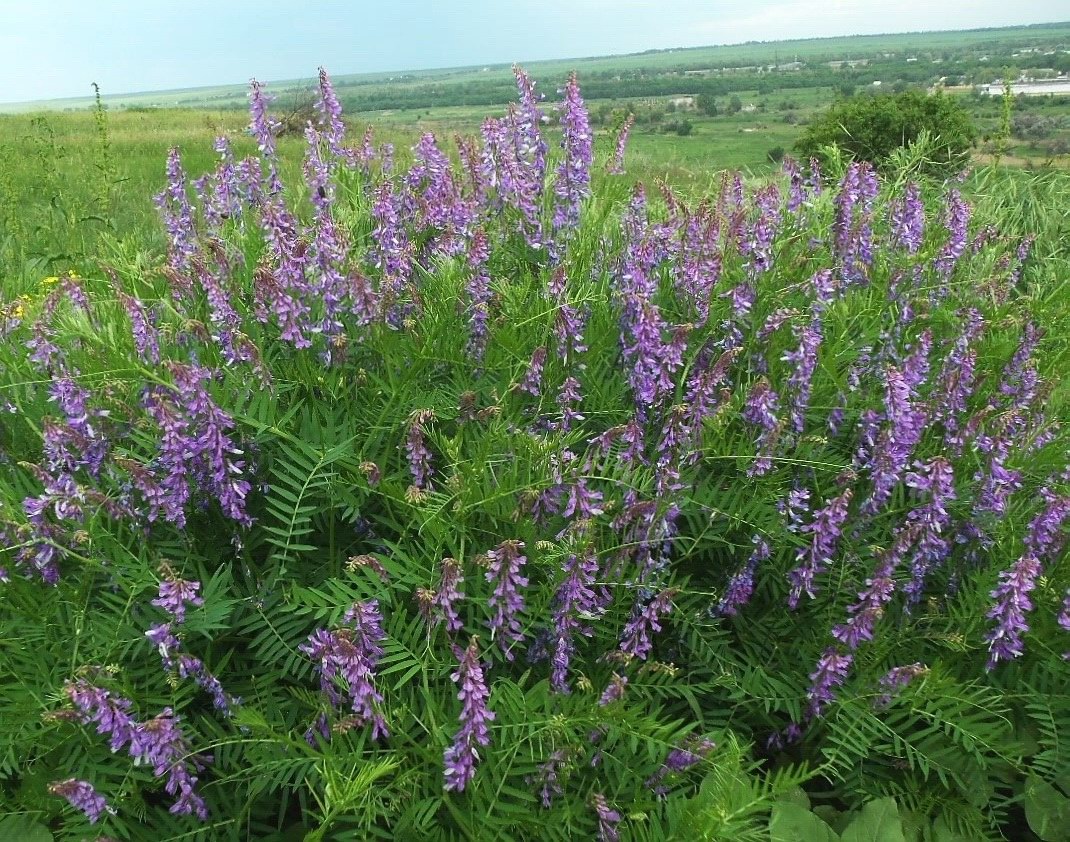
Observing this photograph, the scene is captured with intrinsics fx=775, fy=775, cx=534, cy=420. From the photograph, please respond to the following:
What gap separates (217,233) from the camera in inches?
117

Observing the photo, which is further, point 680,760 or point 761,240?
point 761,240

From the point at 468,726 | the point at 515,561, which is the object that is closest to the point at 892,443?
the point at 515,561

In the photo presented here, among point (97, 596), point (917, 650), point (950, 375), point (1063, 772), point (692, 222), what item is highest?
point (692, 222)

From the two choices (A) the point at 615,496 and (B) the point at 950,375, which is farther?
(B) the point at 950,375

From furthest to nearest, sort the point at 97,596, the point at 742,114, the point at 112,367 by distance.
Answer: the point at 742,114 → the point at 112,367 → the point at 97,596

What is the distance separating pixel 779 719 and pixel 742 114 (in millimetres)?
31331

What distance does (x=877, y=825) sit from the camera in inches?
71.3

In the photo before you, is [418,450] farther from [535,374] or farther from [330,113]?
[330,113]

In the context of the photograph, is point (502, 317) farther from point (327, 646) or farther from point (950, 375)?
point (950, 375)

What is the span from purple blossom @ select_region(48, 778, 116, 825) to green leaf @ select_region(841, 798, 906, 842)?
1.64 metres

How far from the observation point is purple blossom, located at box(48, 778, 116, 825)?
1515 mm

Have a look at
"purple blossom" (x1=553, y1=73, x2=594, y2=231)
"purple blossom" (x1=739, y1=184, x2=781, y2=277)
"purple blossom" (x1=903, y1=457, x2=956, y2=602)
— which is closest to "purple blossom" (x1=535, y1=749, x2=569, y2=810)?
"purple blossom" (x1=903, y1=457, x2=956, y2=602)

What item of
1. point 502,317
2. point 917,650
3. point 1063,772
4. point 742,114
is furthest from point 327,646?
point 742,114

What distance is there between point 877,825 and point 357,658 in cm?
128
